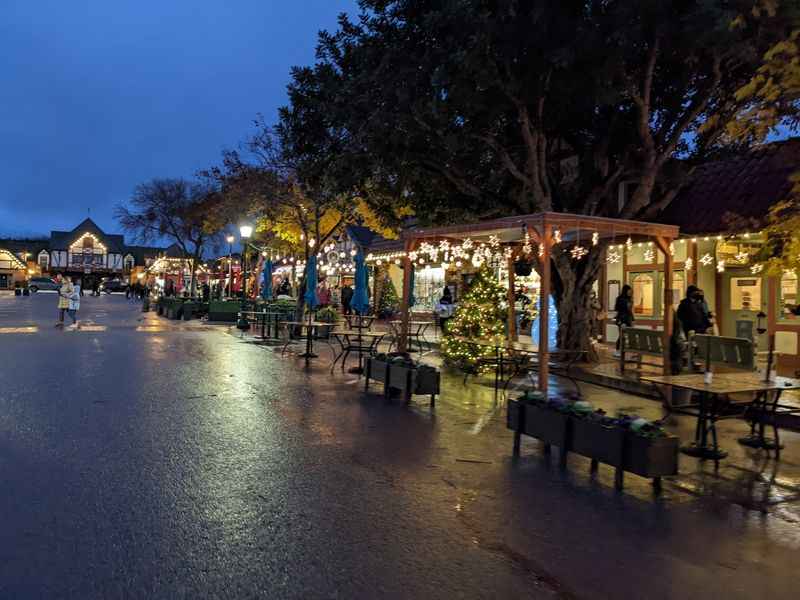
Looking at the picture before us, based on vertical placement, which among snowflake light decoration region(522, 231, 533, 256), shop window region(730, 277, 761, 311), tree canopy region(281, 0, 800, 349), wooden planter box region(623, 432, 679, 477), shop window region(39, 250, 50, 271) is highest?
shop window region(39, 250, 50, 271)

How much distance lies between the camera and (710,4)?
9.34 metres

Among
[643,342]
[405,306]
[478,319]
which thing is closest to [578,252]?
[478,319]

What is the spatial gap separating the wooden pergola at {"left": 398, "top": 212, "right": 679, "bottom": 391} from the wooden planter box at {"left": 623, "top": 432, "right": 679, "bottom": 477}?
2993mm

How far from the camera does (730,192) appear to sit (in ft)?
47.4

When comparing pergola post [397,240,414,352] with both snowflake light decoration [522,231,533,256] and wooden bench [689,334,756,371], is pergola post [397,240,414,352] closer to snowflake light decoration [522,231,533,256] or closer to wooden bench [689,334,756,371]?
snowflake light decoration [522,231,533,256]

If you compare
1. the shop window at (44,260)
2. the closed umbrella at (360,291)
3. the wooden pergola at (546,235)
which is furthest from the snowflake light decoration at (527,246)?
the shop window at (44,260)

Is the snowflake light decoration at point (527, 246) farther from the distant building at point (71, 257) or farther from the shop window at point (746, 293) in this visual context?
the distant building at point (71, 257)

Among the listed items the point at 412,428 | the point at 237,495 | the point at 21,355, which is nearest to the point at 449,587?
the point at 237,495

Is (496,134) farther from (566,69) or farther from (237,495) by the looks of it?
(237,495)

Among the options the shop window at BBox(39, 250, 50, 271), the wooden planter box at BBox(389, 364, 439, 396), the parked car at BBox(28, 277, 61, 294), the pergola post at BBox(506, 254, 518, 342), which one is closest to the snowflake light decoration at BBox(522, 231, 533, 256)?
the pergola post at BBox(506, 254, 518, 342)

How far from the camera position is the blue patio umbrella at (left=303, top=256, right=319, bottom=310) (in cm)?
1975

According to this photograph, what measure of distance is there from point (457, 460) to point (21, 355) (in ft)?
40.0

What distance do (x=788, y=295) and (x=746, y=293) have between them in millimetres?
1281

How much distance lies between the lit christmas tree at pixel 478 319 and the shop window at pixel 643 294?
20.0 ft
